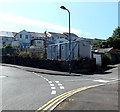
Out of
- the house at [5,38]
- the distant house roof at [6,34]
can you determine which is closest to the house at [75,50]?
the house at [5,38]

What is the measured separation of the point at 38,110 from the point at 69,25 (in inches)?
710

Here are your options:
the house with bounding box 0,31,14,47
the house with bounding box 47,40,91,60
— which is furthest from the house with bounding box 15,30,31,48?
the house with bounding box 47,40,91,60

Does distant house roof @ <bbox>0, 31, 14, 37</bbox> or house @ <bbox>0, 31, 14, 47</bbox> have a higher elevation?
distant house roof @ <bbox>0, 31, 14, 37</bbox>

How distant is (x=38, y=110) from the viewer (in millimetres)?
6887

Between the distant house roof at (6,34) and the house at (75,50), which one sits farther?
the distant house roof at (6,34)

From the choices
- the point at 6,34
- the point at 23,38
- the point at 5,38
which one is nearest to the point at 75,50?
the point at 5,38

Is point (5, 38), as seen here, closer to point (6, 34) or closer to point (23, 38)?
point (6, 34)

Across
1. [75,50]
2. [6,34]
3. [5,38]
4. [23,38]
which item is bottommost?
[75,50]

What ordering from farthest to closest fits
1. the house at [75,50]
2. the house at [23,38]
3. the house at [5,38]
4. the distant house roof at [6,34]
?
the house at [23,38] → the distant house roof at [6,34] → the house at [5,38] → the house at [75,50]

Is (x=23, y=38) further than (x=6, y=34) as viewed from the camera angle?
Yes

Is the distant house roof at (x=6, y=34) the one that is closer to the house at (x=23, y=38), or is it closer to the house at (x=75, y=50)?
the house at (x=23, y=38)

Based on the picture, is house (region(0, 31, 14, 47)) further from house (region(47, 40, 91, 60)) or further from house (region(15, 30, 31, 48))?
house (region(47, 40, 91, 60))

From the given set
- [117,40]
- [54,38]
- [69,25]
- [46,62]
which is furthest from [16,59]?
[54,38]

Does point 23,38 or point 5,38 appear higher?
point 23,38
